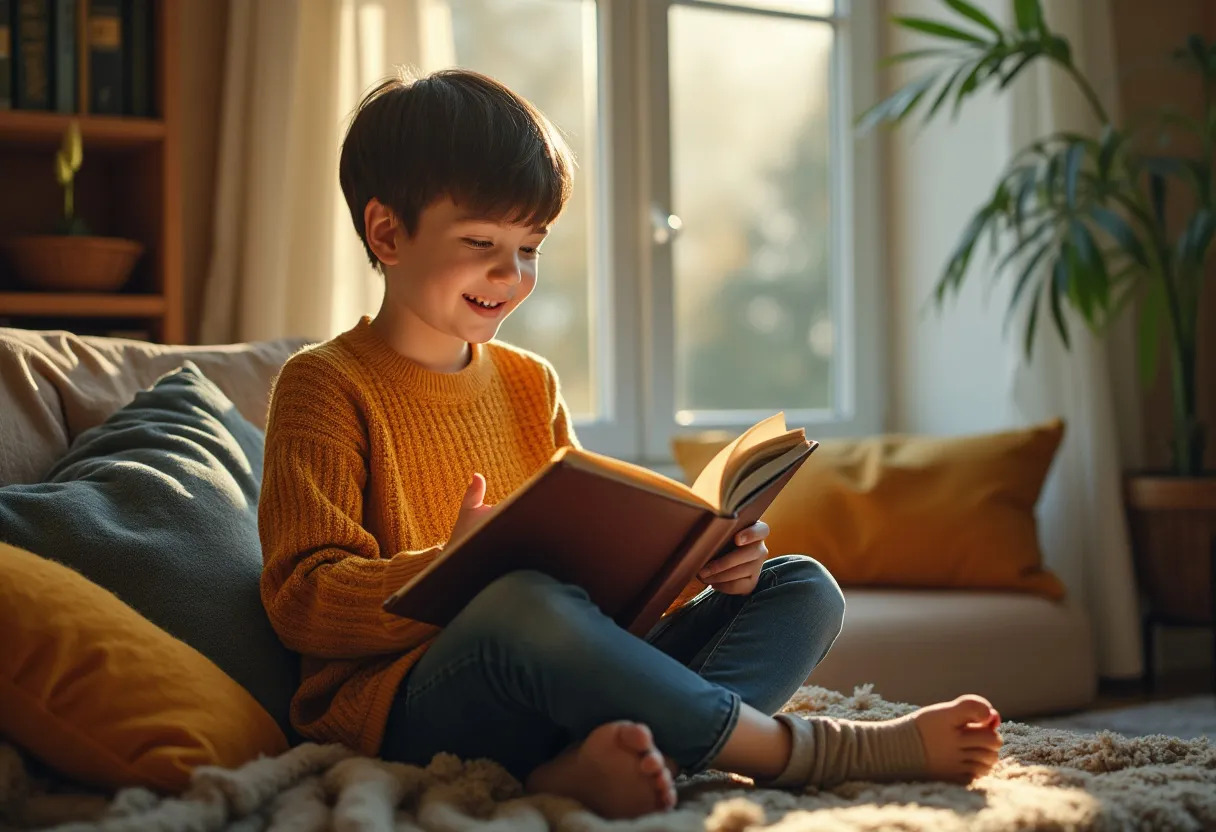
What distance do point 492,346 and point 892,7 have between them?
2.26 metres

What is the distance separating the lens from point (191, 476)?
1403 millimetres

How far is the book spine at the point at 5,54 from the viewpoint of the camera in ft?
7.11

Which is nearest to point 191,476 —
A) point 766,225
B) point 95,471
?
point 95,471

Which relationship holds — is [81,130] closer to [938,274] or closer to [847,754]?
[847,754]

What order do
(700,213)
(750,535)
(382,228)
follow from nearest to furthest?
(750,535), (382,228), (700,213)

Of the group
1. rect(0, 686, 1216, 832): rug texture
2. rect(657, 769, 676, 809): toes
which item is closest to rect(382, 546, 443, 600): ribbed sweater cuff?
rect(0, 686, 1216, 832): rug texture

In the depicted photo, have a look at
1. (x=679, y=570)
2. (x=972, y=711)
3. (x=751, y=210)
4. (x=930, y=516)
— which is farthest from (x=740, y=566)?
(x=751, y=210)

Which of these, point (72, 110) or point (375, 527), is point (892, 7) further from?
point (375, 527)

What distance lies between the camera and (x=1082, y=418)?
2.93 m

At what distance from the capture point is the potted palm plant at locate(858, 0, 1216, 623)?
2.64 metres

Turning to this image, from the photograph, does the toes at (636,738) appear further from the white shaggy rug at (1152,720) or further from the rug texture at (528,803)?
the white shaggy rug at (1152,720)

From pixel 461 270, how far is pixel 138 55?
1.27 m

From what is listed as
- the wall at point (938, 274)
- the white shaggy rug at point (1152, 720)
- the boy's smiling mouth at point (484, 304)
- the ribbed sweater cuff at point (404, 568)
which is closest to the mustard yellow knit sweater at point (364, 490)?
the ribbed sweater cuff at point (404, 568)

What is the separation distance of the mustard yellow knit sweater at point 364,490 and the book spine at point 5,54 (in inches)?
44.9
